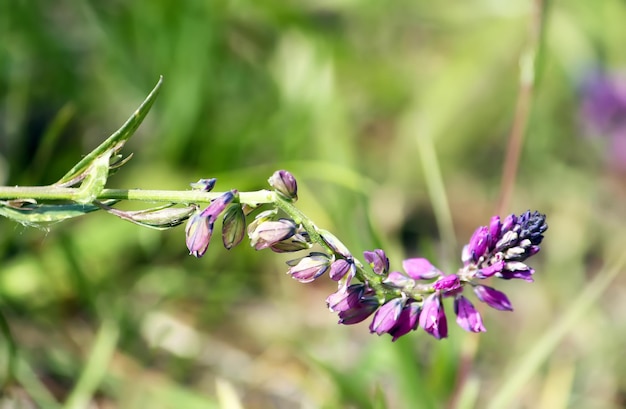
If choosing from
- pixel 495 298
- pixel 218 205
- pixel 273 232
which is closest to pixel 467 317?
pixel 495 298

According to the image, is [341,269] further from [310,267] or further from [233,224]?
[233,224]

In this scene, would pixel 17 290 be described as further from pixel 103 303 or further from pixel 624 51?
pixel 624 51

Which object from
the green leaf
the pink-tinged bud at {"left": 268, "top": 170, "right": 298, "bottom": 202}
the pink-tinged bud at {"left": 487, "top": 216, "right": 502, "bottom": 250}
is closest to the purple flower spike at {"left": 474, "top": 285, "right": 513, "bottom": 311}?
the pink-tinged bud at {"left": 487, "top": 216, "right": 502, "bottom": 250}

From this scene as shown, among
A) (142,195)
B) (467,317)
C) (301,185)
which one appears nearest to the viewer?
(142,195)

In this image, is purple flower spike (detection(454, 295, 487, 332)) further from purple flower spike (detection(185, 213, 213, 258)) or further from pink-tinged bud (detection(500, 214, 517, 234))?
purple flower spike (detection(185, 213, 213, 258))

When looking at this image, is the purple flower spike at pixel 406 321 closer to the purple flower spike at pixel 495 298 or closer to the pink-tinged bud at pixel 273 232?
the purple flower spike at pixel 495 298
